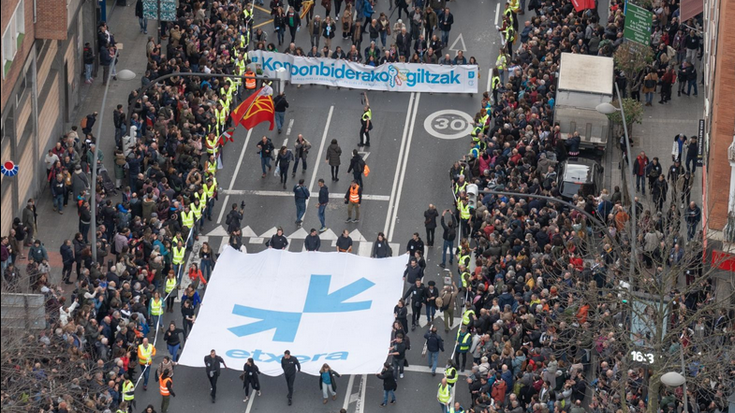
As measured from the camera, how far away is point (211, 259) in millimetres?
50625

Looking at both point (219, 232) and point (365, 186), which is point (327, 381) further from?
point (365, 186)

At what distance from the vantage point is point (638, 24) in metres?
57.8

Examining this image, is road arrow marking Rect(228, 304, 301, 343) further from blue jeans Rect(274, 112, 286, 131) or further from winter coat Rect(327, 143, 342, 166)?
blue jeans Rect(274, 112, 286, 131)

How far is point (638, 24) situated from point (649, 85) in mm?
2507

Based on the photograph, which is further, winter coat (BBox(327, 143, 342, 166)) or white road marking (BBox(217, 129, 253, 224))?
winter coat (BBox(327, 143, 342, 166))

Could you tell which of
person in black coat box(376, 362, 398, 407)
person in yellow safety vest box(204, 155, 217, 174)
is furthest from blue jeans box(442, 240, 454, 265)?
person in yellow safety vest box(204, 155, 217, 174)

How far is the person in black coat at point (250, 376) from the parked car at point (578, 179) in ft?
41.1

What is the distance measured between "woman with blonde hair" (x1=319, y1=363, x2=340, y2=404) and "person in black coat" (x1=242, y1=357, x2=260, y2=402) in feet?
5.66

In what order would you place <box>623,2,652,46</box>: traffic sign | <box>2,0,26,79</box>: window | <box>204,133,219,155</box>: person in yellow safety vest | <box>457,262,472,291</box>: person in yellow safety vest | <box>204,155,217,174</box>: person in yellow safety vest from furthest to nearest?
1. <box>623,2,652,46</box>: traffic sign
2. <box>204,133,219,155</box>: person in yellow safety vest
3. <box>204,155,217,174</box>: person in yellow safety vest
4. <box>2,0,26,79</box>: window
5. <box>457,262,472,291</box>: person in yellow safety vest

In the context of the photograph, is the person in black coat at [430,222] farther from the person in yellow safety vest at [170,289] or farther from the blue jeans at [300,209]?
the person in yellow safety vest at [170,289]

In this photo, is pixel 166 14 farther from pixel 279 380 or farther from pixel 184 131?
pixel 279 380

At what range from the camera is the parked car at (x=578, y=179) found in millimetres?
53188

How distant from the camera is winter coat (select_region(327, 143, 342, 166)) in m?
55.3

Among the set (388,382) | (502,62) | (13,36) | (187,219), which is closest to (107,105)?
(13,36)
